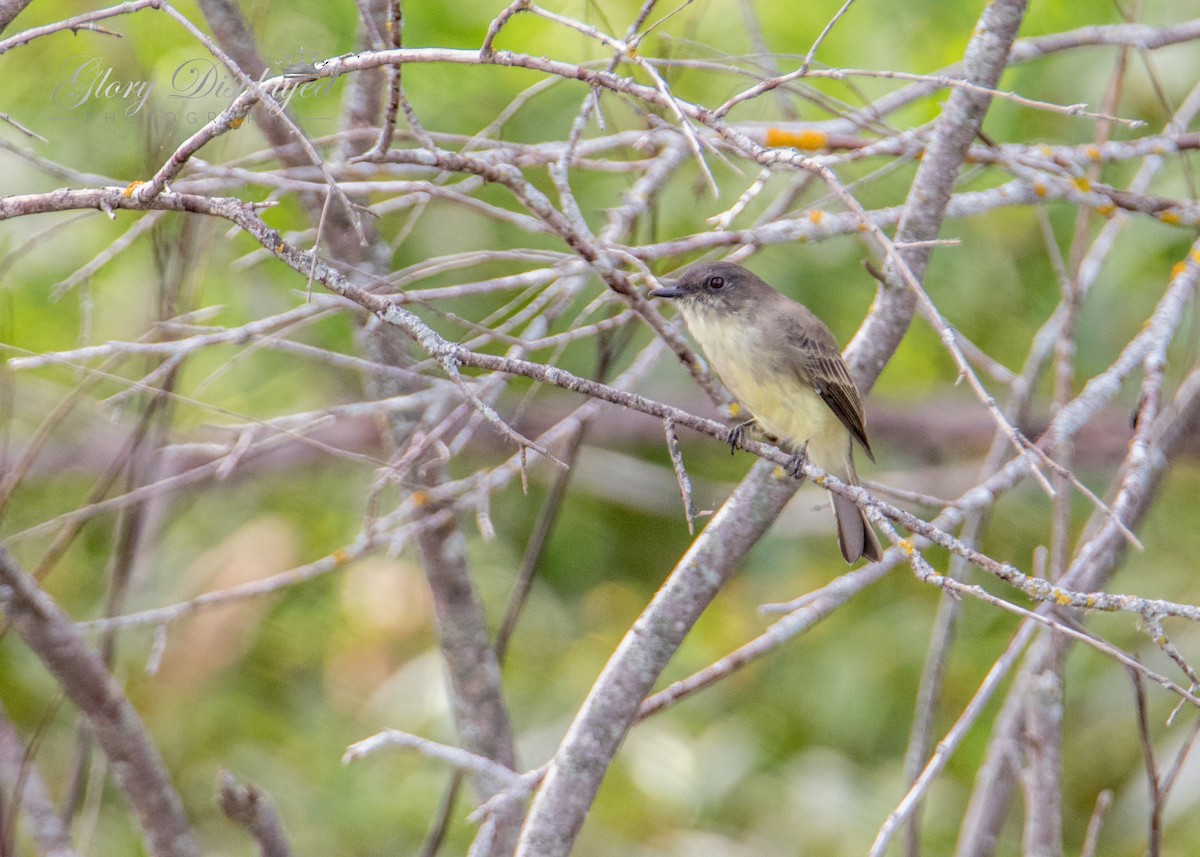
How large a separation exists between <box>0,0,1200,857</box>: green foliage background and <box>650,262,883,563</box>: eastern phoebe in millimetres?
1027

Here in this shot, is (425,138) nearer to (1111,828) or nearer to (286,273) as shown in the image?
(286,273)

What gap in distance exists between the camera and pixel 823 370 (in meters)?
3.91

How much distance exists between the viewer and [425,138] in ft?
7.52

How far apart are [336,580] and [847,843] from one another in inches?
107

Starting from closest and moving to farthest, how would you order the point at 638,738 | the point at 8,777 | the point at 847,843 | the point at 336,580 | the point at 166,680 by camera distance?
the point at 8,777 < the point at 847,843 < the point at 638,738 < the point at 166,680 < the point at 336,580

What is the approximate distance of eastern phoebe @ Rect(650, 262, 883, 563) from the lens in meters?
3.86

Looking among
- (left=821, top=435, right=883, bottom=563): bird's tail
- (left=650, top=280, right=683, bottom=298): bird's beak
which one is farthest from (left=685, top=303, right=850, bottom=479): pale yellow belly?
(left=821, top=435, right=883, bottom=563): bird's tail

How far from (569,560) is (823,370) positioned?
2898 millimetres

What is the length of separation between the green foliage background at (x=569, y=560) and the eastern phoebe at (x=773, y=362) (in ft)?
3.37

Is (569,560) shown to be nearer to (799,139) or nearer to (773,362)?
(773,362)

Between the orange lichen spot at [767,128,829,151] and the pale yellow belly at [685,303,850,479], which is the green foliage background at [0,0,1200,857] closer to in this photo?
the pale yellow belly at [685,303,850,479]

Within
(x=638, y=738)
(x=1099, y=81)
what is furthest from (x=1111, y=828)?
(x=1099, y=81)
